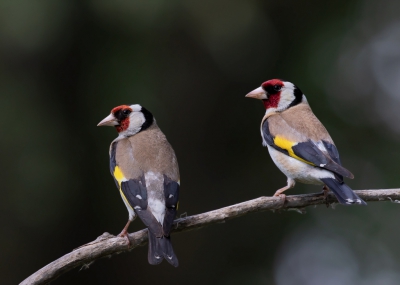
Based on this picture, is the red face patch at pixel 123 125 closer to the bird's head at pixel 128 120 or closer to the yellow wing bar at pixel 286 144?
the bird's head at pixel 128 120

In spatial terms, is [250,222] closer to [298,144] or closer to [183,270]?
[183,270]

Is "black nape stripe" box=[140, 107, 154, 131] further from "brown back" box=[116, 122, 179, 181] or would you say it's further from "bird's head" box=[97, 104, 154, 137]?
"brown back" box=[116, 122, 179, 181]

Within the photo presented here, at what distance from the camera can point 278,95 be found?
260 inches

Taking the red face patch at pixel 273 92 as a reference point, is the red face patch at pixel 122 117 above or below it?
above

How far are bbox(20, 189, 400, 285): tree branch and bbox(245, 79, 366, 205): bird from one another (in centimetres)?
17

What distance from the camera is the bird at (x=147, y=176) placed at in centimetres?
481

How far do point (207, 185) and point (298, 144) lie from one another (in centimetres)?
393

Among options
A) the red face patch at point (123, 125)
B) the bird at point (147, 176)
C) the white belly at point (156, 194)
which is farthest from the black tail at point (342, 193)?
the red face patch at point (123, 125)

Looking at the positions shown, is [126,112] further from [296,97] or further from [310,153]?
[310,153]

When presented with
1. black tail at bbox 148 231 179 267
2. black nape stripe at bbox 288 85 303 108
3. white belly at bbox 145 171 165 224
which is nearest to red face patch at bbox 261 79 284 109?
black nape stripe at bbox 288 85 303 108

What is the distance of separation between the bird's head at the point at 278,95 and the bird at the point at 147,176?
118cm

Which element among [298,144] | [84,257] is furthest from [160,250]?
[298,144]

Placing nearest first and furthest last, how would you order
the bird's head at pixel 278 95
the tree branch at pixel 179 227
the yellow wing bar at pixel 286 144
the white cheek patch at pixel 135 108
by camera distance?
the tree branch at pixel 179 227
the yellow wing bar at pixel 286 144
the white cheek patch at pixel 135 108
the bird's head at pixel 278 95

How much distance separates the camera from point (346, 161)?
10117 millimetres
